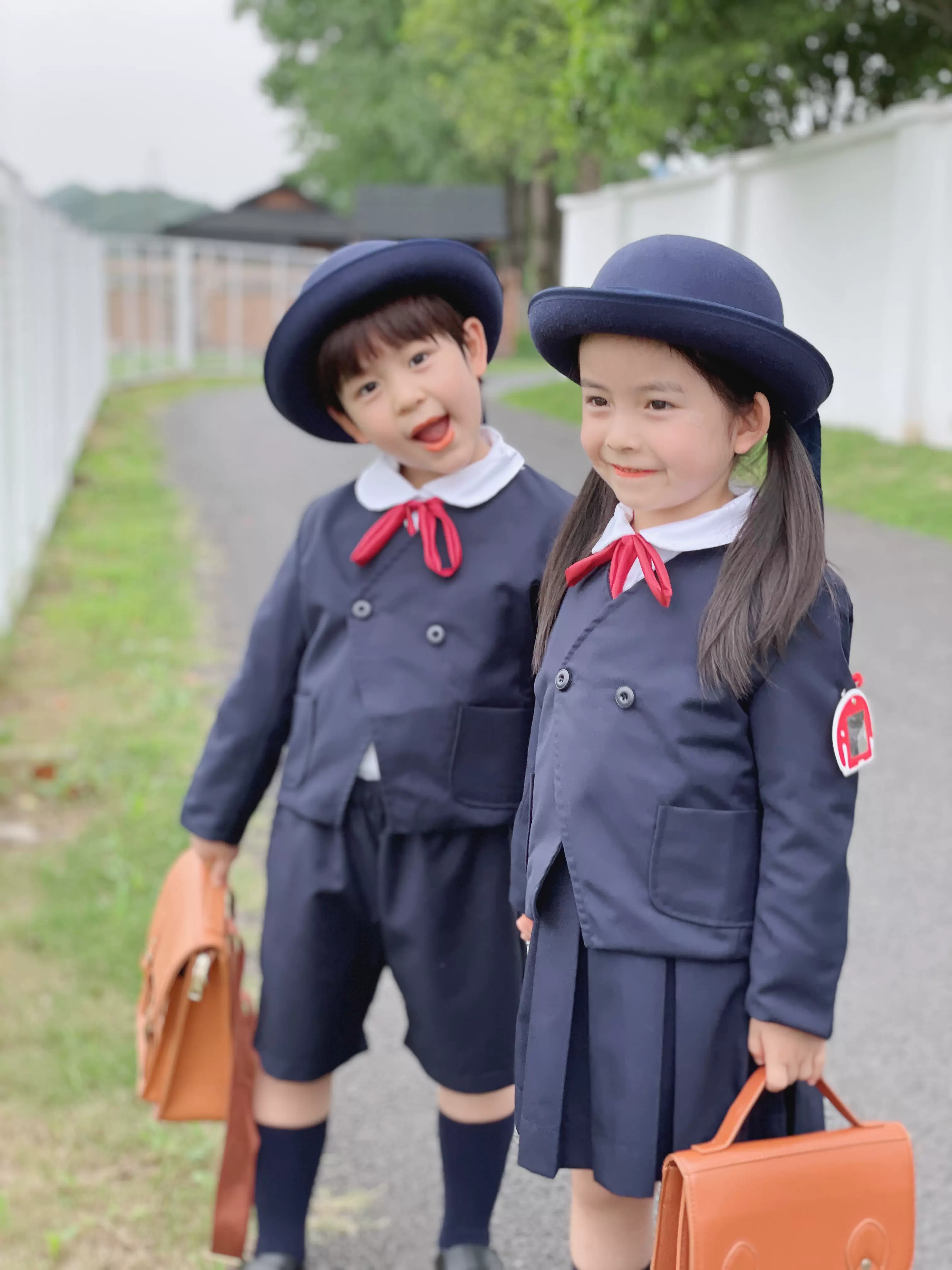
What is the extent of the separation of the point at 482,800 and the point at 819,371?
806 millimetres

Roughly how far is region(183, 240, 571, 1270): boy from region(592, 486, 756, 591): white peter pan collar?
0.40 metres

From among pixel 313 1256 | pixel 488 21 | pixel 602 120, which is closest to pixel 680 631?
pixel 313 1256

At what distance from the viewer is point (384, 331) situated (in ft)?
6.74

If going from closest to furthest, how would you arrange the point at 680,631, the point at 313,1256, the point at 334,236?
the point at 680,631, the point at 313,1256, the point at 334,236

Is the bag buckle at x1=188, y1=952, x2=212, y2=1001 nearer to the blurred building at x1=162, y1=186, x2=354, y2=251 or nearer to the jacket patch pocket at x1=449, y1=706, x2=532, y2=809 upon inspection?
the jacket patch pocket at x1=449, y1=706, x2=532, y2=809

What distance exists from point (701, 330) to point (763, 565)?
284 millimetres

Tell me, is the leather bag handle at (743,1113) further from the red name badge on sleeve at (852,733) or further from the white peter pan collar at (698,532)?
the white peter pan collar at (698,532)

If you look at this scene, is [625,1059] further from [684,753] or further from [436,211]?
[436,211]

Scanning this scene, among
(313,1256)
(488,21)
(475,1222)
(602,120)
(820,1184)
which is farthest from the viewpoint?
(488,21)

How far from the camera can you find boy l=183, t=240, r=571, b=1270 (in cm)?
206

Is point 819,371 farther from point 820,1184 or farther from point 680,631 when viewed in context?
point 820,1184

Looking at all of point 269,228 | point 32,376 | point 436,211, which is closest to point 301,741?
point 32,376

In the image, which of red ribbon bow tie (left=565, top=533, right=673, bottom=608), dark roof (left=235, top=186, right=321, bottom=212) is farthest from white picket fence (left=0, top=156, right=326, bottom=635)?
dark roof (left=235, top=186, right=321, bottom=212)

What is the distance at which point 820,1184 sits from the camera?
157 centimetres
